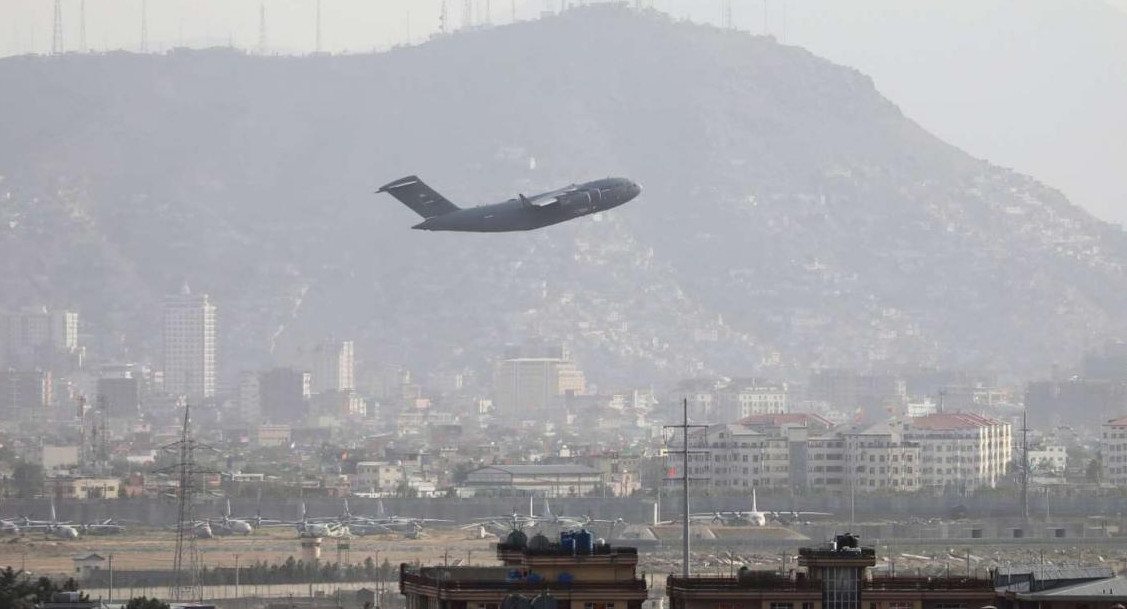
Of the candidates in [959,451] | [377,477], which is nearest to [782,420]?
[959,451]

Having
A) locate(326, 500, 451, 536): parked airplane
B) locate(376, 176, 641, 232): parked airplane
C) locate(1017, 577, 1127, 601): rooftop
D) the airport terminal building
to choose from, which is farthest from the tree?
the airport terminal building

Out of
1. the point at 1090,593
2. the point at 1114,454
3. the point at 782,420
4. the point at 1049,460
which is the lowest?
the point at 1090,593

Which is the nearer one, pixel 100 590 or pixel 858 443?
pixel 100 590

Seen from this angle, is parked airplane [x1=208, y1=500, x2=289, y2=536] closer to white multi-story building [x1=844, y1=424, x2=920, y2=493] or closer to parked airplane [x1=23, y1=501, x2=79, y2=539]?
parked airplane [x1=23, y1=501, x2=79, y2=539]

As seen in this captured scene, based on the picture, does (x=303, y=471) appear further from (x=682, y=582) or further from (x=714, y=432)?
(x=682, y=582)

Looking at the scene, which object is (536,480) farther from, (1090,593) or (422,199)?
(1090,593)

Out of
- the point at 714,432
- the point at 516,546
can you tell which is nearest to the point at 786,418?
the point at 714,432
